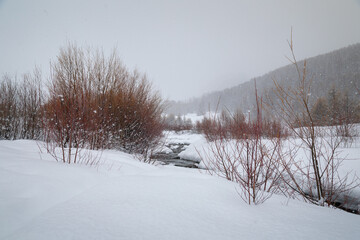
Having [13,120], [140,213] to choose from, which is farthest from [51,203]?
[13,120]

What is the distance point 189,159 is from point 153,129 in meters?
3.44

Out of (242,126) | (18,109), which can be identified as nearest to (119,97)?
(18,109)

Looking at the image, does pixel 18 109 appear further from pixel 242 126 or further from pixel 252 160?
pixel 252 160

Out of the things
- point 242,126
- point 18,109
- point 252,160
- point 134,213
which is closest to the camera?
point 134,213

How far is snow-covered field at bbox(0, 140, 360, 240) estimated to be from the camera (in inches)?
36.4

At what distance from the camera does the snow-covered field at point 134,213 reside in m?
0.93

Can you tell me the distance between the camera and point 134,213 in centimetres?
111

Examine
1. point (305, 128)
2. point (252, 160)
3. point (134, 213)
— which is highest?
point (305, 128)

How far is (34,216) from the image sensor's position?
1.01 meters

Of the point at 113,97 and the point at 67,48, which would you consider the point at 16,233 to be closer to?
the point at 113,97

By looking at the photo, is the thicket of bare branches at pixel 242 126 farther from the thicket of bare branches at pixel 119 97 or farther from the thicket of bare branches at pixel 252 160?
the thicket of bare branches at pixel 119 97

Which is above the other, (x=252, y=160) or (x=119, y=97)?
(x=119, y=97)

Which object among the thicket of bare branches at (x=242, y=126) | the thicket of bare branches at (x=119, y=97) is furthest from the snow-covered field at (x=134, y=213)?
the thicket of bare branches at (x=119, y=97)

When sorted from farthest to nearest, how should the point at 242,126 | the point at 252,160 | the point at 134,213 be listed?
the point at 242,126
the point at 252,160
the point at 134,213
